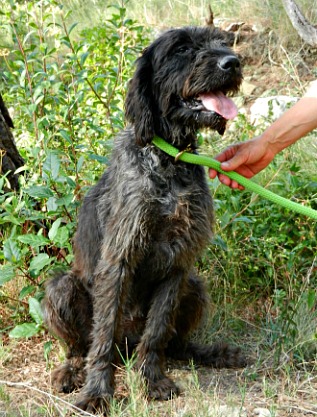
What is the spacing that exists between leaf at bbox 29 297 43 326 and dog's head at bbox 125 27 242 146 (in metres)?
1.25

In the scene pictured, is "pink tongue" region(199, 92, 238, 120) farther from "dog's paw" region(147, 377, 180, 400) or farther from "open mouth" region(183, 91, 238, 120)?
"dog's paw" region(147, 377, 180, 400)

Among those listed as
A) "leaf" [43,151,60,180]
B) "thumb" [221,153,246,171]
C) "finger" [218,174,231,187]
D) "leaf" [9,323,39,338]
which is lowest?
"leaf" [9,323,39,338]

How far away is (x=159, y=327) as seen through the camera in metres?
3.94

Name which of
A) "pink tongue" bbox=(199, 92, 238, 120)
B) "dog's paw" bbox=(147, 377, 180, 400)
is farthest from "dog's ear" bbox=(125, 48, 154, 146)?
"dog's paw" bbox=(147, 377, 180, 400)

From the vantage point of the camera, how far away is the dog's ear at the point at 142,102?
12.2 ft

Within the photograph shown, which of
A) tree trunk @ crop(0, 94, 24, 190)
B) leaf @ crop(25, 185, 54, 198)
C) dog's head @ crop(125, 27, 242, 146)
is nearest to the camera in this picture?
dog's head @ crop(125, 27, 242, 146)

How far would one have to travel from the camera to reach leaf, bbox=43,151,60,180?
431 cm

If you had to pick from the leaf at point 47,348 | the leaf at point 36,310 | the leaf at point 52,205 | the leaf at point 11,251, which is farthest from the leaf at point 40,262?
the leaf at point 47,348

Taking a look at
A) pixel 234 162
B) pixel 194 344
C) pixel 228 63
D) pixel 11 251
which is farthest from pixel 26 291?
pixel 228 63

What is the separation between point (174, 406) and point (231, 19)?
7058 mm

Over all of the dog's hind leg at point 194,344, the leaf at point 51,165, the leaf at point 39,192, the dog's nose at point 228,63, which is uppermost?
the dog's nose at point 228,63

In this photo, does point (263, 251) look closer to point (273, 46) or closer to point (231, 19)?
point (273, 46)

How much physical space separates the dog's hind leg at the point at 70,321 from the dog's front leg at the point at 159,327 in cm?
39

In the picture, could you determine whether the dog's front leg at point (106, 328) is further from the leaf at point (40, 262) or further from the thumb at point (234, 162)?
the thumb at point (234, 162)
